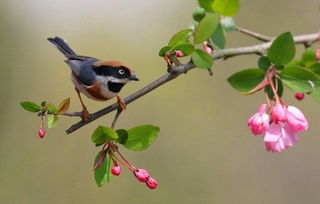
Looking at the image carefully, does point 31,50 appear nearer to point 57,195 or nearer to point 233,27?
point 57,195

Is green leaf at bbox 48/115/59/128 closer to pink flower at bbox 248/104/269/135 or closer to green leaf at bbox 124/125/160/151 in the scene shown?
green leaf at bbox 124/125/160/151

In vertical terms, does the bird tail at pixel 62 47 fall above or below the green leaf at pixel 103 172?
above

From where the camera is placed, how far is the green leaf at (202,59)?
1703 millimetres

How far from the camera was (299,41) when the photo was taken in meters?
1.73

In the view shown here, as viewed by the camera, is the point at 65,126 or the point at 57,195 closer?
the point at 57,195

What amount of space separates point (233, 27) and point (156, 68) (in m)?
6.35

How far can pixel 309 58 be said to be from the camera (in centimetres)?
177

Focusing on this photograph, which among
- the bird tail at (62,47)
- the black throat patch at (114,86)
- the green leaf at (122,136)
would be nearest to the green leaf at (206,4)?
the green leaf at (122,136)

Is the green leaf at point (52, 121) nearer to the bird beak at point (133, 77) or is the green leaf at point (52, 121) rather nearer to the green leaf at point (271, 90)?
the bird beak at point (133, 77)

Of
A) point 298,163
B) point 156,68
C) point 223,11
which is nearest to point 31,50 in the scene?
point 156,68

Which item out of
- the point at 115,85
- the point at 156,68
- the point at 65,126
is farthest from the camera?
the point at 156,68

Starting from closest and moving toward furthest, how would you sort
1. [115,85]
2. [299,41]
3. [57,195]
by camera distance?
1. [299,41]
2. [115,85]
3. [57,195]

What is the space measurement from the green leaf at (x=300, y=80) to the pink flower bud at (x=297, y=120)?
0.44ft

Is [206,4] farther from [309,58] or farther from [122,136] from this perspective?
[122,136]
